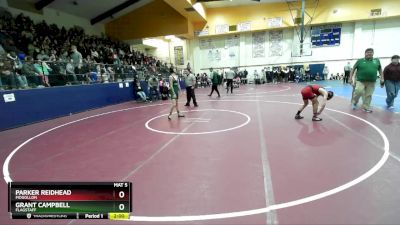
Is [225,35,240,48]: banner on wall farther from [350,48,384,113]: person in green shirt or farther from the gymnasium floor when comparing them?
the gymnasium floor

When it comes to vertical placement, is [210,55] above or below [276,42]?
below

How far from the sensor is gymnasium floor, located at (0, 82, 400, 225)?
9.96 ft

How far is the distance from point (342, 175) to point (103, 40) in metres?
21.8

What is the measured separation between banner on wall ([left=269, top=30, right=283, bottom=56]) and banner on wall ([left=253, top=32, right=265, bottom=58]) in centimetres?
77

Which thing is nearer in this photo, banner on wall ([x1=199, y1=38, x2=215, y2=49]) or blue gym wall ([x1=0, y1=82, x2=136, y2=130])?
blue gym wall ([x1=0, y1=82, x2=136, y2=130])

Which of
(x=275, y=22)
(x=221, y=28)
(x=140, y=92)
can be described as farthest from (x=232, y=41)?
(x=140, y=92)

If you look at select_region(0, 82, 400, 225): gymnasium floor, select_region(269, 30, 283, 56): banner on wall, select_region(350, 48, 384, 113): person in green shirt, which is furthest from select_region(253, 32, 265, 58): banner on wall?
select_region(0, 82, 400, 225): gymnasium floor

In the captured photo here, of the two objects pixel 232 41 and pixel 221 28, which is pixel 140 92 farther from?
pixel 232 41

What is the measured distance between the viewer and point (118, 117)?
9.80 meters

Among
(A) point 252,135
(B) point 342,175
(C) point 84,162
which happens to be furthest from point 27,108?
(B) point 342,175

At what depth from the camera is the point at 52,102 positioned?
10.4 metres

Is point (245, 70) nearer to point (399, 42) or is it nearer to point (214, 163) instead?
point (399, 42)
